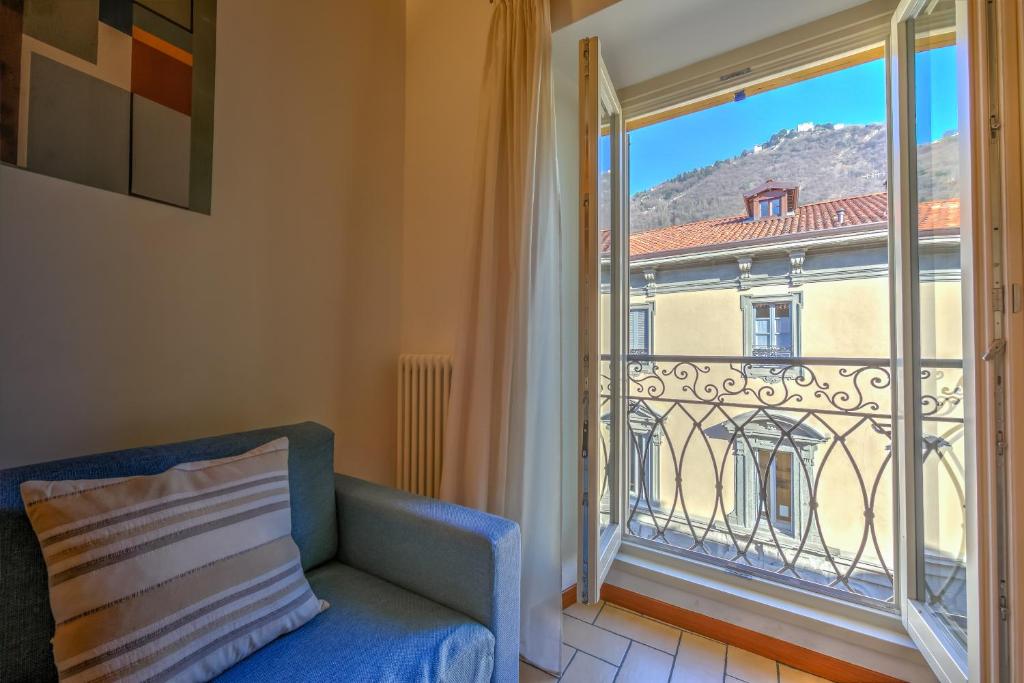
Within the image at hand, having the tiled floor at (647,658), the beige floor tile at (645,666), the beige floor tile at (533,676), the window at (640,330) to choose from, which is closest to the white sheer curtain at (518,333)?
the beige floor tile at (533,676)

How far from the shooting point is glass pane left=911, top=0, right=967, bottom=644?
1022 millimetres

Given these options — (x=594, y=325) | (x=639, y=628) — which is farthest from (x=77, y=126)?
(x=639, y=628)

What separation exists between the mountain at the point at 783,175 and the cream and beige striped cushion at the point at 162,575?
199 cm

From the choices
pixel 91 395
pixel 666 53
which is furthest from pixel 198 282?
pixel 666 53

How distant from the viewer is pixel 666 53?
1615 millimetres

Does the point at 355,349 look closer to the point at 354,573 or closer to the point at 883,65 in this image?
the point at 354,573

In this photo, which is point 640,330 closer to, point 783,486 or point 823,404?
point 823,404

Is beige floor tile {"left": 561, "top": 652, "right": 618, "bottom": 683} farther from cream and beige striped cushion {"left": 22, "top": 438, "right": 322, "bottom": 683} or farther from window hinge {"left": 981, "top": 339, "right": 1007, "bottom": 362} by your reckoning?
window hinge {"left": 981, "top": 339, "right": 1007, "bottom": 362}

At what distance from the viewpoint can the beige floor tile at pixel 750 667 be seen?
1299 millimetres

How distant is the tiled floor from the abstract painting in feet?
6.58

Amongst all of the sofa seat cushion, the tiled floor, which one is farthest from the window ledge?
the sofa seat cushion

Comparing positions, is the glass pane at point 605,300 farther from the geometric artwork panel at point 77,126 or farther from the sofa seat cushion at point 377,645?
the geometric artwork panel at point 77,126

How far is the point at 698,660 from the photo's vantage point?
1379 mm

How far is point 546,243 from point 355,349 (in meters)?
0.96
